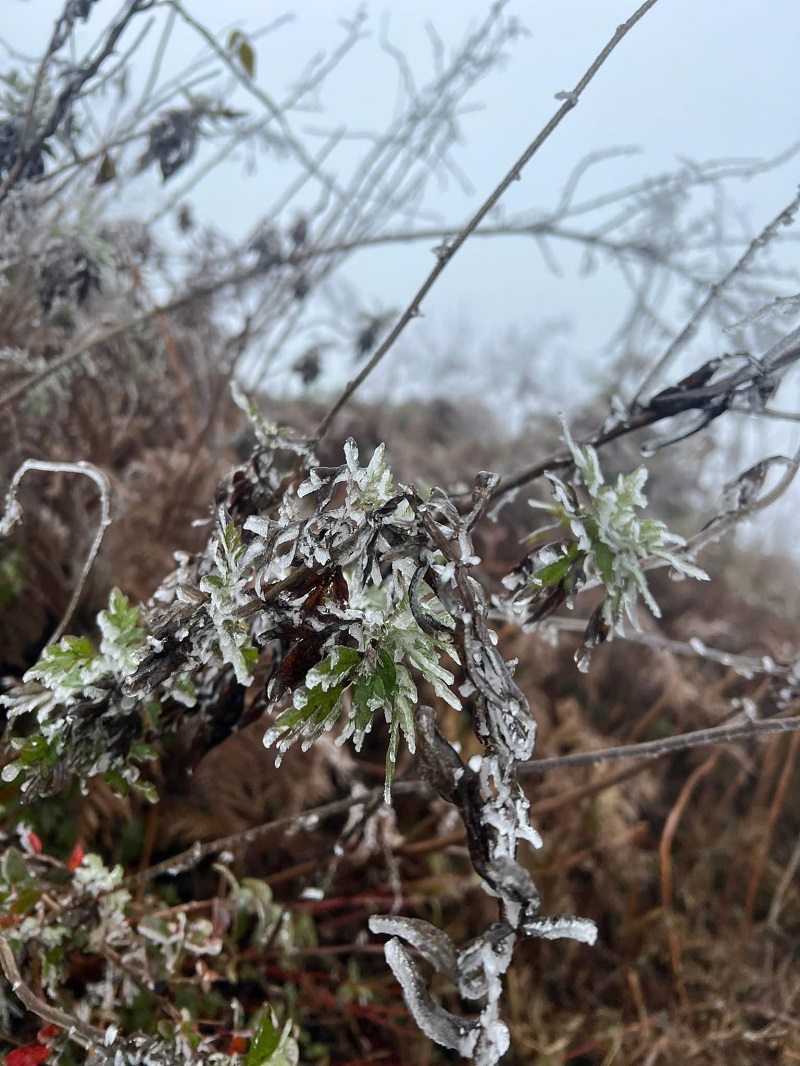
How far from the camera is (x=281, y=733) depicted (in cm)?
35

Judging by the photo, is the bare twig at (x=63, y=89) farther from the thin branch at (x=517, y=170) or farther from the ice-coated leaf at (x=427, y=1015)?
the ice-coated leaf at (x=427, y=1015)

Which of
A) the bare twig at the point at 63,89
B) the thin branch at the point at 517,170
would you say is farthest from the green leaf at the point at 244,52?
the thin branch at the point at 517,170

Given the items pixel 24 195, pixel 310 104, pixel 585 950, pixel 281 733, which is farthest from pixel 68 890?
pixel 310 104

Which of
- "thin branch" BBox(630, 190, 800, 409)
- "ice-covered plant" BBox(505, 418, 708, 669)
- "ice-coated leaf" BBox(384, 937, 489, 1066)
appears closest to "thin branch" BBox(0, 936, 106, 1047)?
"ice-coated leaf" BBox(384, 937, 489, 1066)

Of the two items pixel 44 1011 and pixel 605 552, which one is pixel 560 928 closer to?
pixel 605 552

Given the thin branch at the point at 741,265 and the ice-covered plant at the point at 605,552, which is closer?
the ice-covered plant at the point at 605,552

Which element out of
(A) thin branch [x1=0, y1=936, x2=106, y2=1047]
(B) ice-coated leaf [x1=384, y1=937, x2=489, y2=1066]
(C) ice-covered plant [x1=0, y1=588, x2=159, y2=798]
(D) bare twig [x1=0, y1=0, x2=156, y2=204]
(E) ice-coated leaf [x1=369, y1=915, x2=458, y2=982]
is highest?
(D) bare twig [x1=0, y1=0, x2=156, y2=204]

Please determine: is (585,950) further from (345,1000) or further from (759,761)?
(759,761)

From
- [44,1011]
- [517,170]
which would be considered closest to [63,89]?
[517,170]

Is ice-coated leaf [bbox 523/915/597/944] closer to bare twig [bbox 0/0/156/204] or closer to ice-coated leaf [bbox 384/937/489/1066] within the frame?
ice-coated leaf [bbox 384/937/489/1066]

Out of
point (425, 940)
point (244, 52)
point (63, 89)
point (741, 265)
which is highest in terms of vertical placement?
point (244, 52)

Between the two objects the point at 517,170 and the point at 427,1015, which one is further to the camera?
the point at 517,170

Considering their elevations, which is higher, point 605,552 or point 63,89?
point 63,89

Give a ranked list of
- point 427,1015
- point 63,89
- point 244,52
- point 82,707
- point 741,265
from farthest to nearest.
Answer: point 244,52 < point 63,89 < point 741,265 < point 82,707 < point 427,1015
